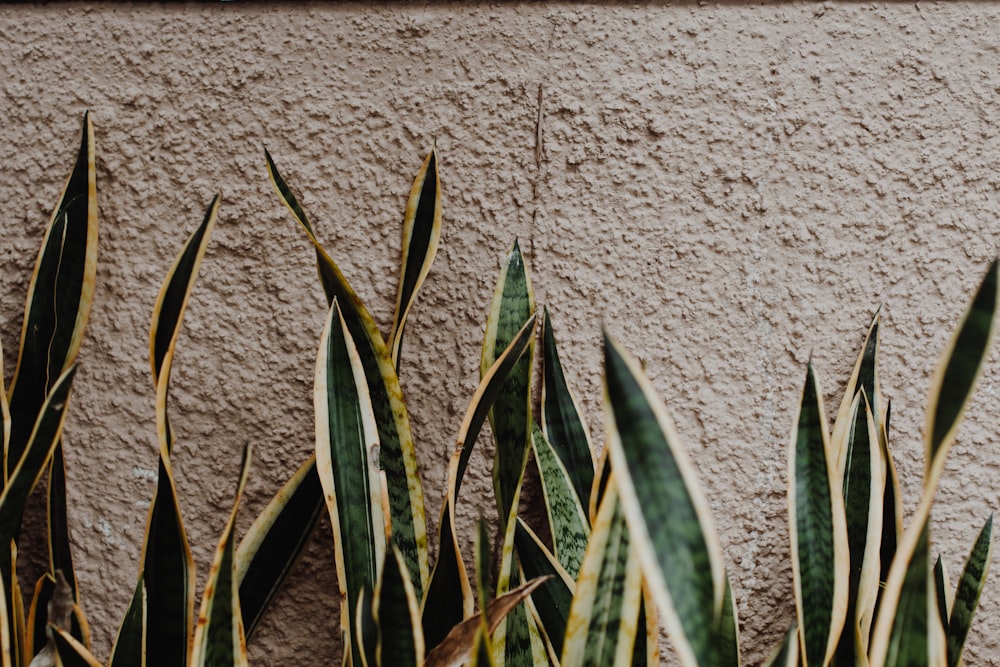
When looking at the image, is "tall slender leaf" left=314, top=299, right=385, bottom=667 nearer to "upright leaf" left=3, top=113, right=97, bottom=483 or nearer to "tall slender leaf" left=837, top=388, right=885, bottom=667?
"upright leaf" left=3, top=113, right=97, bottom=483

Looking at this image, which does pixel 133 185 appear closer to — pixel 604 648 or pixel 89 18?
pixel 89 18

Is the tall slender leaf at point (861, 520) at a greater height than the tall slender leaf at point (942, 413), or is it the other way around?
the tall slender leaf at point (942, 413)

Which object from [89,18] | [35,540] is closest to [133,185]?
[89,18]

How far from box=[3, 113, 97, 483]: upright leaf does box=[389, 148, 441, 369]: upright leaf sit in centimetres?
29

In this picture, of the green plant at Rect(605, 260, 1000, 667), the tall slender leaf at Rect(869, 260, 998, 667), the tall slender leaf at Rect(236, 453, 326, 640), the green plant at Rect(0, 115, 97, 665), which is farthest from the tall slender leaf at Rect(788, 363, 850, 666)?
the green plant at Rect(0, 115, 97, 665)

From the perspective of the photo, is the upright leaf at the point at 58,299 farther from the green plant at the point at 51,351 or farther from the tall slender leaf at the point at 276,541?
the tall slender leaf at the point at 276,541

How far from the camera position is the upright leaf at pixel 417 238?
543mm

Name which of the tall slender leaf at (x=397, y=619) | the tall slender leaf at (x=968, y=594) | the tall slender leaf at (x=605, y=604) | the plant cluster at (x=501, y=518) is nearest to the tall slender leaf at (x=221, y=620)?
the plant cluster at (x=501, y=518)

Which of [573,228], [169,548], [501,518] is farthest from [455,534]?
[573,228]

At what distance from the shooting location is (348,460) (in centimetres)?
48

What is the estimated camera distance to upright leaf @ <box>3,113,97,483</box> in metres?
0.56

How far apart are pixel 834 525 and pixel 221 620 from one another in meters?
0.43

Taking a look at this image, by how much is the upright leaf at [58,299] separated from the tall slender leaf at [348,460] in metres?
0.26

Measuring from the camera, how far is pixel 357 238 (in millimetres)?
630
